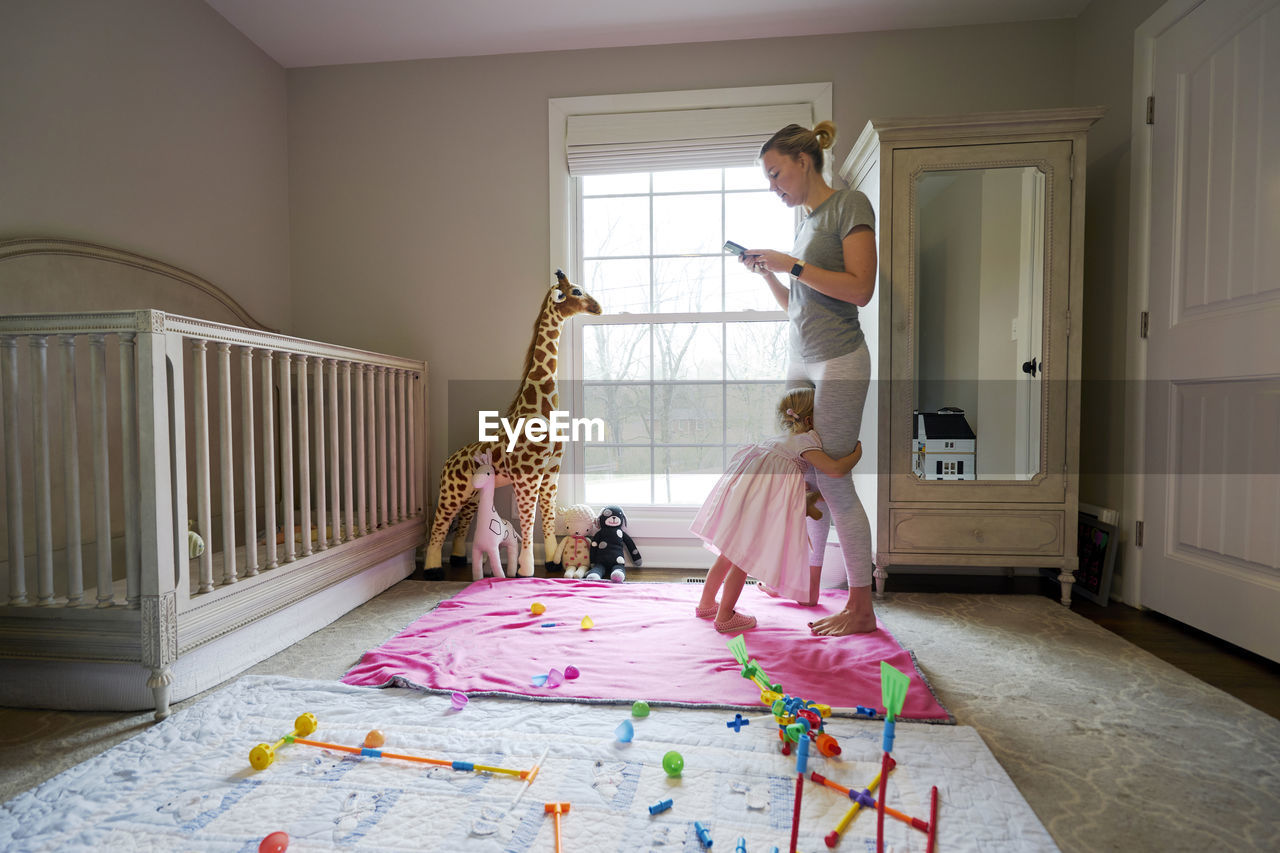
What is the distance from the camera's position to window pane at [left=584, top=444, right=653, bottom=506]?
288 centimetres

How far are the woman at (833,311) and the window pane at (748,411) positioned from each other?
0.95m

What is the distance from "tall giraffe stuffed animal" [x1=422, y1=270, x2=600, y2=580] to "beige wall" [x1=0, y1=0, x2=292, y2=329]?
49.7 inches

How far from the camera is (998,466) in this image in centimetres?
218

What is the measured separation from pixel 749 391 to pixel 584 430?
0.78m

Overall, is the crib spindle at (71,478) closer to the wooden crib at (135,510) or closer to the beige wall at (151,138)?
the wooden crib at (135,510)

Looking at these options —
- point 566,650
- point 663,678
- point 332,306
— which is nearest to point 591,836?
point 663,678

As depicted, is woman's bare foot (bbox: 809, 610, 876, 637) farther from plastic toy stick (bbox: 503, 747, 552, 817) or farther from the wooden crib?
the wooden crib

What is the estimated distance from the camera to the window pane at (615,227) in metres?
2.86

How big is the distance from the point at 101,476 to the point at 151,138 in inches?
61.1

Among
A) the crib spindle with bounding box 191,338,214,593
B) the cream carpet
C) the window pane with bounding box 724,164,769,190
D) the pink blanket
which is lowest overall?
the cream carpet

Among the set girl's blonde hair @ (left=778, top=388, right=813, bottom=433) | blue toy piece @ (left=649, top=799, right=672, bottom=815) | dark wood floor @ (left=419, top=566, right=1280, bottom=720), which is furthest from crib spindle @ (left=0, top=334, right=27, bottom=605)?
girl's blonde hair @ (left=778, top=388, right=813, bottom=433)

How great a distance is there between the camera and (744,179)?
2.79 meters

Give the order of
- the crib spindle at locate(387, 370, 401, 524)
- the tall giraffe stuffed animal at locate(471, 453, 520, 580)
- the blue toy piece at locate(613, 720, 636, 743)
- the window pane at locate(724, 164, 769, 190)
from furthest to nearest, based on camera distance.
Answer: the window pane at locate(724, 164, 769, 190) → the crib spindle at locate(387, 370, 401, 524) → the tall giraffe stuffed animal at locate(471, 453, 520, 580) → the blue toy piece at locate(613, 720, 636, 743)

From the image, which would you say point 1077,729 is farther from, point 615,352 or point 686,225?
point 686,225
